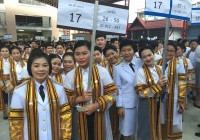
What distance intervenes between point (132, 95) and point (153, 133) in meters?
0.58

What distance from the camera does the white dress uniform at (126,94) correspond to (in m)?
3.05

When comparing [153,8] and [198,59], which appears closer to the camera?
[153,8]

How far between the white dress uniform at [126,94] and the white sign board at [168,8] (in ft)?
2.70

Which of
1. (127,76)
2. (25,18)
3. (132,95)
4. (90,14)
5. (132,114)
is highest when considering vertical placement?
(25,18)

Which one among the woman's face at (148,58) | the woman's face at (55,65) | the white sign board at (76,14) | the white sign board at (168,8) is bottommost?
the woman's face at (55,65)

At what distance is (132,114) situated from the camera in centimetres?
314

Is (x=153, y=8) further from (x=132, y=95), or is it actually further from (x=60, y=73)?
(x=60, y=73)

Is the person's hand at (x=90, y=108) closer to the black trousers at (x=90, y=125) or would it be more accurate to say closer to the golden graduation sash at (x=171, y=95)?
the black trousers at (x=90, y=125)

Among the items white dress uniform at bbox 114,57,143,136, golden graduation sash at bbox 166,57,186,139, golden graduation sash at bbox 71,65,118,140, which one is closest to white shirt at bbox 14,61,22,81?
white dress uniform at bbox 114,57,143,136

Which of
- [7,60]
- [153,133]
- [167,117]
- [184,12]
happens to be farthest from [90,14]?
[7,60]

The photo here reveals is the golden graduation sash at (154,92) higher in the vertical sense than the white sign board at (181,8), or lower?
lower

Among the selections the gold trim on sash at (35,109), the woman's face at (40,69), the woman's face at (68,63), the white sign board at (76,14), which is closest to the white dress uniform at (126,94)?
the woman's face at (68,63)

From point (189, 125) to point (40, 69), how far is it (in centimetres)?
359

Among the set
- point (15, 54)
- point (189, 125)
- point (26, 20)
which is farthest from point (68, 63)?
point (26, 20)
